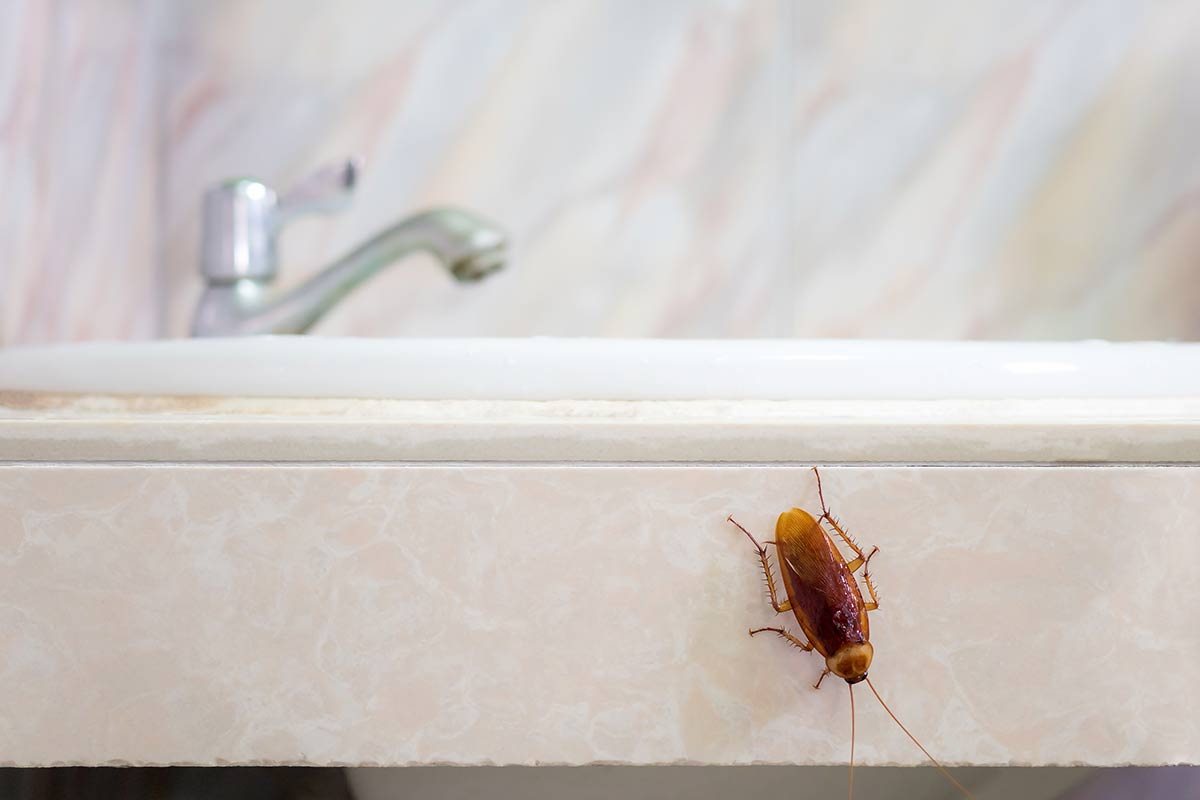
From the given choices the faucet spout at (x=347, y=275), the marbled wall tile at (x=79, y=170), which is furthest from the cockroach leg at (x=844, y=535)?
the marbled wall tile at (x=79, y=170)

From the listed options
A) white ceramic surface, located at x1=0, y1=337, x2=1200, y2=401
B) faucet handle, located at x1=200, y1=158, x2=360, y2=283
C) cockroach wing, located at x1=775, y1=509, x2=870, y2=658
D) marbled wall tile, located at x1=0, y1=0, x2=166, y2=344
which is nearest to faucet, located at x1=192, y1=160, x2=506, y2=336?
faucet handle, located at x1=200, y1=158, x2=360, y2=283

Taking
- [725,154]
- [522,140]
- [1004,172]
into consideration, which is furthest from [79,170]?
[1004,172]

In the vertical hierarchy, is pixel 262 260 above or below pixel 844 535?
below

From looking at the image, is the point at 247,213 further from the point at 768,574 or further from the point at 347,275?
the point at 768,574

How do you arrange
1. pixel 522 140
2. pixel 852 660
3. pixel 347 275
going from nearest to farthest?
pixel 852 660 < pixel 347 275 < pixel 522 140

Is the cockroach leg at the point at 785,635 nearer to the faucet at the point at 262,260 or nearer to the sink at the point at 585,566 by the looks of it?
the sink at the point at 585,566

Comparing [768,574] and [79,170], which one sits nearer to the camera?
[768,574]

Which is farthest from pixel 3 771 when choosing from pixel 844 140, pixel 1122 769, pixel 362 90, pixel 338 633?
pixel 844 140
